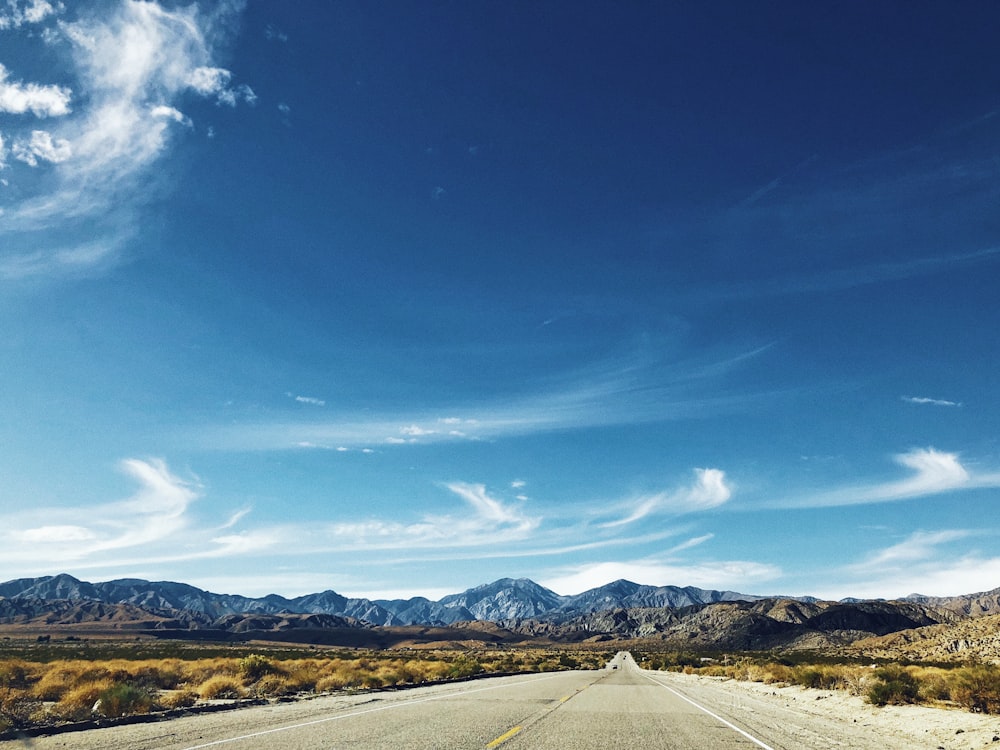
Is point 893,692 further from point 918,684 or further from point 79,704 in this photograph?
point 79,704

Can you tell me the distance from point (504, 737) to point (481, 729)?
1.23 metres

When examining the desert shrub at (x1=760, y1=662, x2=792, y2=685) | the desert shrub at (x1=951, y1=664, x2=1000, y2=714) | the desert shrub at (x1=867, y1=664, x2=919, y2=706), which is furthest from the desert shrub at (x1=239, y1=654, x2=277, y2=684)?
the desert shrub at (x1=951, y1=664, x2=1000, y2=714)

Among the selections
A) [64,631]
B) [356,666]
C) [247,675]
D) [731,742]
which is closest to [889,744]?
[731,742]

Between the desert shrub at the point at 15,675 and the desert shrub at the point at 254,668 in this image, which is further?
the desert shrub at the point at 254,668

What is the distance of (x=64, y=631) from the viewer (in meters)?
200

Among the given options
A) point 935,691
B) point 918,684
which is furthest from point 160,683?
point 935,691

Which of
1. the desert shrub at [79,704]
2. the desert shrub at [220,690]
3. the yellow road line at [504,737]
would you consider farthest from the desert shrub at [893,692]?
the desert shrub at [79,704]

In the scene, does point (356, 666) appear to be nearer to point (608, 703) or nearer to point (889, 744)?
point (608, 703)

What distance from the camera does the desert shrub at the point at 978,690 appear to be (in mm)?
16156

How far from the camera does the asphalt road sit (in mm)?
10977

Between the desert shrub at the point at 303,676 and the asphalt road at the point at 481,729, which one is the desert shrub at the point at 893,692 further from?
the desert shrub at the point at 303,676

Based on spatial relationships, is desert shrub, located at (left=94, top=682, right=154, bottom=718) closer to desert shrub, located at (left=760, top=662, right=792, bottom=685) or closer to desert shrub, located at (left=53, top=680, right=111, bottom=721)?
desert shrub, located at (left=53, top=680, right=111, bottom=721)

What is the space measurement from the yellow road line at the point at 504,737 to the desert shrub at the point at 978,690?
12.2 metres

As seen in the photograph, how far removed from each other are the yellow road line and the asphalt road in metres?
0.02
